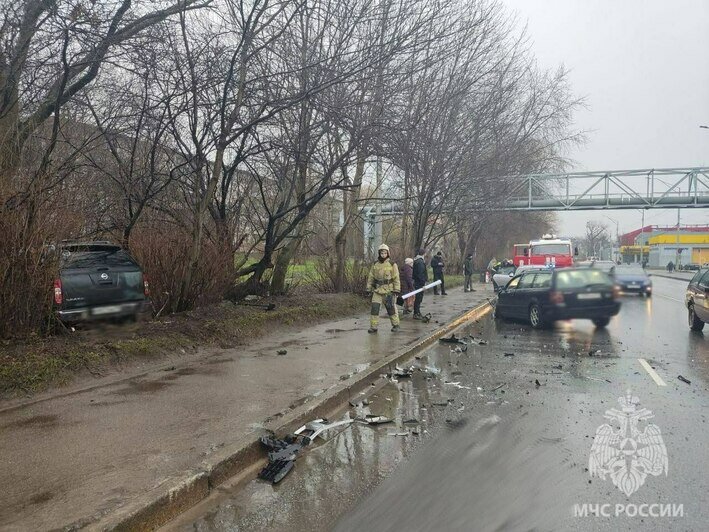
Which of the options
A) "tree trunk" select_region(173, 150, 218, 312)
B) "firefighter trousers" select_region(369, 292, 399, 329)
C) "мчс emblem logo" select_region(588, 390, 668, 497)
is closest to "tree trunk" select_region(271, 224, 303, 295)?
"firefighter trousers" select_region(369, 292, 399, 329)

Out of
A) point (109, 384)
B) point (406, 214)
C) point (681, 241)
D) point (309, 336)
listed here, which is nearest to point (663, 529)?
point (109, 384)

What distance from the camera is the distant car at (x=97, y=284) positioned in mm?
7273

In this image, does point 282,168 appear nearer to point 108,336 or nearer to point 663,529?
point 108,336

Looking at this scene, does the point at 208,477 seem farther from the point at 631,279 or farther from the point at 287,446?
the point at 631,279

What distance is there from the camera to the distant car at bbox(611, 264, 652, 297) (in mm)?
9703

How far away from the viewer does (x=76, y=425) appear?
5.11 metres

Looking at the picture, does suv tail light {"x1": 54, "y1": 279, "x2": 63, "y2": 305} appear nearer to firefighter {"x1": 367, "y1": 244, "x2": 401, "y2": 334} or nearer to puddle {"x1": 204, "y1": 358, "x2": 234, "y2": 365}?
puddle {"x1": 204, "y1": 358, "x2": 234, "y2": 365}

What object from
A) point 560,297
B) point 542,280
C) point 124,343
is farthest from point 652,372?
point 124,343

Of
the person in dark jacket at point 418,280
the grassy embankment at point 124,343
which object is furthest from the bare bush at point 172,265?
the person in dark jacket at point 418,280

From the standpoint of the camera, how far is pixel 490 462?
468 centimetres

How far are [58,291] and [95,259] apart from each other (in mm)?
736

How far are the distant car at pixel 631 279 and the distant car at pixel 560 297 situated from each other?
0.75 feet

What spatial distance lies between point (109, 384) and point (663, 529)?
587 cm

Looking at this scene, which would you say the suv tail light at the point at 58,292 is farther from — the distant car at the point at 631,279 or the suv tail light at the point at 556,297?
the suv tail light at the point at 556,297
